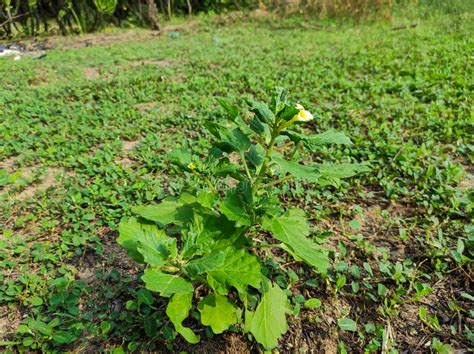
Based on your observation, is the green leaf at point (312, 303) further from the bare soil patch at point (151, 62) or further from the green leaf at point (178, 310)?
the bare soil patch at point (151, 62)

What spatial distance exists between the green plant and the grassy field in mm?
190

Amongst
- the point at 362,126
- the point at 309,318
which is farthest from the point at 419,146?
the point at 309,318

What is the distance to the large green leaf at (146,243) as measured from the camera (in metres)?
1.39

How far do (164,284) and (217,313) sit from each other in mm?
345

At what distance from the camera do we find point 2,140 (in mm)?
3238

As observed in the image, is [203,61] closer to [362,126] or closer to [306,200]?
[362,126]

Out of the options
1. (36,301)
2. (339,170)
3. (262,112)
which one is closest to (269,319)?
(339,170)

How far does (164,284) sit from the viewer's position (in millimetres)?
1319

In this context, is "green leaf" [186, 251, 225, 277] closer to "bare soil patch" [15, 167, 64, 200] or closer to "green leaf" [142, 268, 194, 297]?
"green leaf" [142, 268, 194, 297]

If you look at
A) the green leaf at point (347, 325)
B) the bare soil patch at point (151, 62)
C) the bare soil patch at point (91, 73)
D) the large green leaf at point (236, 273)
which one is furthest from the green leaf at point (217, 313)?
the bare soil patch at point (151, 62)

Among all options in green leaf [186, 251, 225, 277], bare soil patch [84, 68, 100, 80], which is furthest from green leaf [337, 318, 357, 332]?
A: bare soil patch [84, 68, 100, 80]

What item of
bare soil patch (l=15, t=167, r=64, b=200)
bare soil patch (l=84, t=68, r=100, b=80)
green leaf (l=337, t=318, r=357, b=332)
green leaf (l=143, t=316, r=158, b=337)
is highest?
bare soil patch (l=84, t=68, r=100, b=80)

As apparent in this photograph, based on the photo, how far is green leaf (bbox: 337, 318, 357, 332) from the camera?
1.77 metres

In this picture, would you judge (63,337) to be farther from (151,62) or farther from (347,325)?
(151,62)
